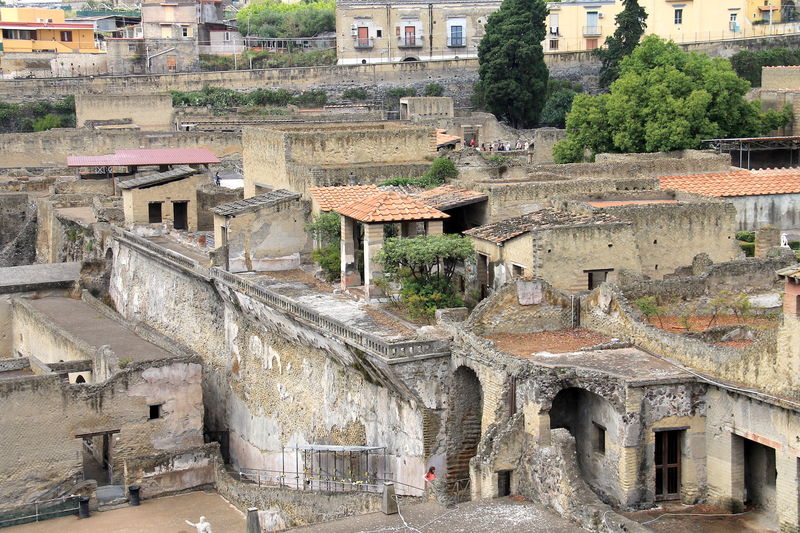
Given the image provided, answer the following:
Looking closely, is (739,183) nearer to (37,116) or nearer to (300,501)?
(300,501)

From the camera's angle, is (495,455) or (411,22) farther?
(411,22)

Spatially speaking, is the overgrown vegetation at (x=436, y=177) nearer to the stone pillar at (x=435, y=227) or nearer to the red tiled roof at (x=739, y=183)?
the red tiled roof at (x=739, y=183)

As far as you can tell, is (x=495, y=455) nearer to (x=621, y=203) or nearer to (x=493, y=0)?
(x=621, y=203)

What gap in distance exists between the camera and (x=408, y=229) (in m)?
30.5

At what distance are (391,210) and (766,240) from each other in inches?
342

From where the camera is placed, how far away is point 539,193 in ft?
111

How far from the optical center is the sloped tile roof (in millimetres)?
32781

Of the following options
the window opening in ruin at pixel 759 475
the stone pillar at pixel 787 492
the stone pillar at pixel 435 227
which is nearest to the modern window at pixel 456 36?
the stone pillar at pixel 435 227

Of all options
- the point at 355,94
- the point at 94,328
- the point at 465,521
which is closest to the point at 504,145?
the point at 355,94

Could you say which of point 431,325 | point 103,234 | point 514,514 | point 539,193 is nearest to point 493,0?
point 103,234

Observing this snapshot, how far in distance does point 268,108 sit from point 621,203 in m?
38.0

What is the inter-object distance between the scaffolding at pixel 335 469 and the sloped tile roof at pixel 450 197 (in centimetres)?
656

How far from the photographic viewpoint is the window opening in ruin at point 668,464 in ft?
75.3

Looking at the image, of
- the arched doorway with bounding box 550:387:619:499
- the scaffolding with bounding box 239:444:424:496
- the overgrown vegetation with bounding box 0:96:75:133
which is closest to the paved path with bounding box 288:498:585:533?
the arched doorway with bounding box 550:387:619:499
